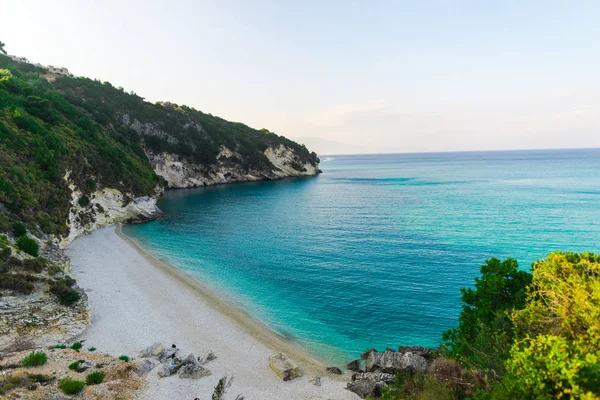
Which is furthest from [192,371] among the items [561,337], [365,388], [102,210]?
[102,210]

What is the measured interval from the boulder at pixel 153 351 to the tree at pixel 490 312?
18459 mm

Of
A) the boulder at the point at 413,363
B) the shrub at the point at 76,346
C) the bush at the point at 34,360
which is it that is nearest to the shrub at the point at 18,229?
the shrub at the point at 76,346

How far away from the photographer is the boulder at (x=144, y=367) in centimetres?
1880

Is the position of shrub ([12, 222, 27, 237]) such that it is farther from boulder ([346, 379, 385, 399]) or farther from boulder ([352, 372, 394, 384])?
boulder ([352, 372, 394, 384])

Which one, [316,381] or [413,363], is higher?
[413,363]

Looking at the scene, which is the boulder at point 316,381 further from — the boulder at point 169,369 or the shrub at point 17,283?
the shrub at point 17,283

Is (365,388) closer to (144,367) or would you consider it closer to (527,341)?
(527,341)

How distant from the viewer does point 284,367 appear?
65.5ft

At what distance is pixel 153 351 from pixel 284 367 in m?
9.08

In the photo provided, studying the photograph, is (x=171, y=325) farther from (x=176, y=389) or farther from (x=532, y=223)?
(x=532, y=223)

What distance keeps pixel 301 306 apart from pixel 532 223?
Result: 154 ft

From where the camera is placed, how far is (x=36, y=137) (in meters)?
46.0

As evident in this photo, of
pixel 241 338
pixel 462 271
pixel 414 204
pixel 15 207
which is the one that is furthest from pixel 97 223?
pixel 414 204

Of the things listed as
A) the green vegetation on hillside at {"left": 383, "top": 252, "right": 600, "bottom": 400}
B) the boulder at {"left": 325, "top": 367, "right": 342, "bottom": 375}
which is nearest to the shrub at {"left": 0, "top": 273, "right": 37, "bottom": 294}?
the boulder at {"left": 325, "top": 367, "right": 342, "bottom": 375}
